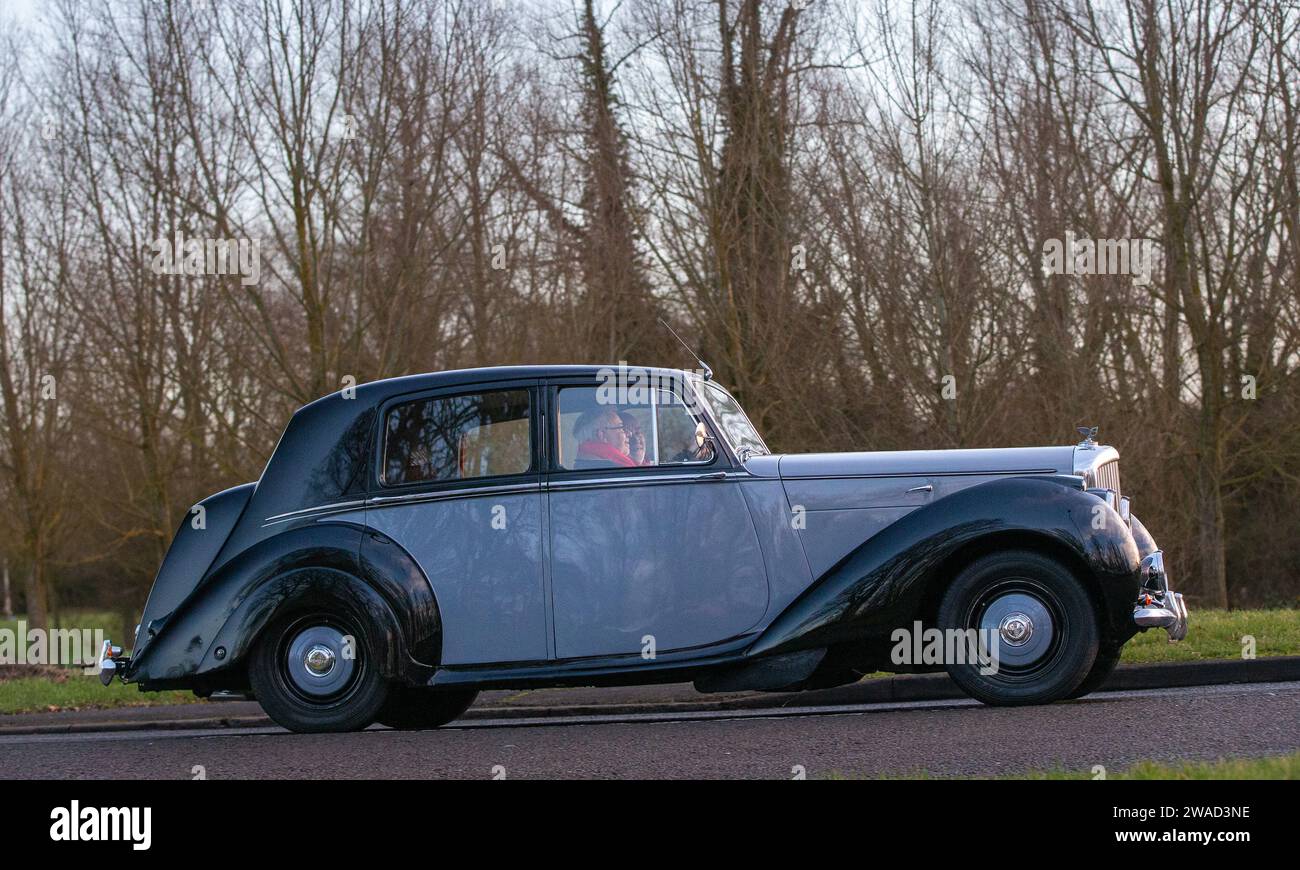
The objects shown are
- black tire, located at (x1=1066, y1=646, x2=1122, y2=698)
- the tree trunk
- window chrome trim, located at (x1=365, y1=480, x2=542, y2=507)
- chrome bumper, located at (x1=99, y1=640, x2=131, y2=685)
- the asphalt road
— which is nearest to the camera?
the asphalt road

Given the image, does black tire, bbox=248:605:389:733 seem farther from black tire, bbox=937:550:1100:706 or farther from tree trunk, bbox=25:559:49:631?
tree trunk, bbox=25:559:49:631

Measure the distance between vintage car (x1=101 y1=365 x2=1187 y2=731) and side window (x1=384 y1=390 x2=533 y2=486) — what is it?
0.01 m

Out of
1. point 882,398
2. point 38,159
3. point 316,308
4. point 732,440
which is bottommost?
point 732,440

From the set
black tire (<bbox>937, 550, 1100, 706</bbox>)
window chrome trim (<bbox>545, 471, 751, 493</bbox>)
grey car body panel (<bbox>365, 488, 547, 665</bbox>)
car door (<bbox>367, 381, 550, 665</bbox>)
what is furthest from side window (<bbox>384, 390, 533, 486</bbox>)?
black tire (<bbox>937, 550, 1100, 706</bbox>)

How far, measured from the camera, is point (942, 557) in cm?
690

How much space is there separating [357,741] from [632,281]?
50.1 feet

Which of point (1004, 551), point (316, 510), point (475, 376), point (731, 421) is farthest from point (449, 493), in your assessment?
point (1004, 551)

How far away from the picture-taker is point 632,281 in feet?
71.1

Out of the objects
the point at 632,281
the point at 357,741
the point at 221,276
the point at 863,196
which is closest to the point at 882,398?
the point at 863,196

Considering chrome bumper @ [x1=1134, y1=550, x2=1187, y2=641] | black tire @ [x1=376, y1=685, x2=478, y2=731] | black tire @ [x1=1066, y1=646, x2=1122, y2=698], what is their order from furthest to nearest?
black tire @ [x1=376, y1=685, x2=478, y2=731] < black tire @ [x1=1066, y1=646, x2=1122, y2=698] < chrome bumper @ [x1=1134, y1=550, x2=1187, y2=641]

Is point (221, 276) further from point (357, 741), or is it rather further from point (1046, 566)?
point (1046, 566)

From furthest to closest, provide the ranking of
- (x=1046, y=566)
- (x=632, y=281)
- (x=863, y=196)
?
(x=632, y=281) → (x=863, y=196) → (x=1046, y=566)

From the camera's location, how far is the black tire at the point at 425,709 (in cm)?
786

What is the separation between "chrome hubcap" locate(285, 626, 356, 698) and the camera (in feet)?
24.3
